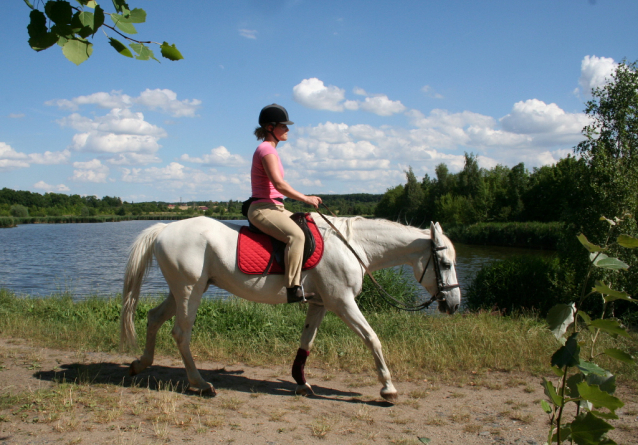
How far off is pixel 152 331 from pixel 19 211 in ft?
296

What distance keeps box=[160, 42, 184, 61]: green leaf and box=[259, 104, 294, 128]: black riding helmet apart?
236cm

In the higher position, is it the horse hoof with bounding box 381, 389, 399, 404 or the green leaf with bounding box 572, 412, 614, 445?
the green leaf with bounding box 572, 412, 614, 445

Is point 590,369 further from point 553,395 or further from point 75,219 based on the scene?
point 75,219

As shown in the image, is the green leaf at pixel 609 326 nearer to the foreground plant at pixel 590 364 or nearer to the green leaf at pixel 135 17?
the foreground plant at pixel 590 364

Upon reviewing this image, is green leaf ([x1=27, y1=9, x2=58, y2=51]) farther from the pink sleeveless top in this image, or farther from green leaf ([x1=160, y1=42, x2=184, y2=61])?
the pink sleeveless top

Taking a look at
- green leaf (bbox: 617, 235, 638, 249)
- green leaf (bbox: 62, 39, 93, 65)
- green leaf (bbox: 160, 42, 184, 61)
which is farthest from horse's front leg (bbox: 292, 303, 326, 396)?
green leaf (bbox: 617, 235, 638, 249)

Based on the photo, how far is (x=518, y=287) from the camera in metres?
13.1

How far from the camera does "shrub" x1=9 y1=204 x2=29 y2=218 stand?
7788cm

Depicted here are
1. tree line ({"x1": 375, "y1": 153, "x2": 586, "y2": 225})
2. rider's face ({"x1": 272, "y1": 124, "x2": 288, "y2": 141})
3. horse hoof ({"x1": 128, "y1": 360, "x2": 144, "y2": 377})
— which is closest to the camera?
rider's face ({"x1": 272, "y1": 124, "x2": 288, "y2": 141})

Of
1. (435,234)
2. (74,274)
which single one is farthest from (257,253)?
(74,274)

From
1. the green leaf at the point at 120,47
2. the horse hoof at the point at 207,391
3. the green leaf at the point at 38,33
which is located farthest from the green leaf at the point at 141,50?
the horse hoof at the point at 207,391

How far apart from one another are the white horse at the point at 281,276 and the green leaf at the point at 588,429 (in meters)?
3.02

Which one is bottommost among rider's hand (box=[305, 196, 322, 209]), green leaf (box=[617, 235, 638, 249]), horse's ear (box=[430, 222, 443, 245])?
horse's ear (box=[430, 222, 443, 245])

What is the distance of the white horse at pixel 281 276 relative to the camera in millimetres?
4617
